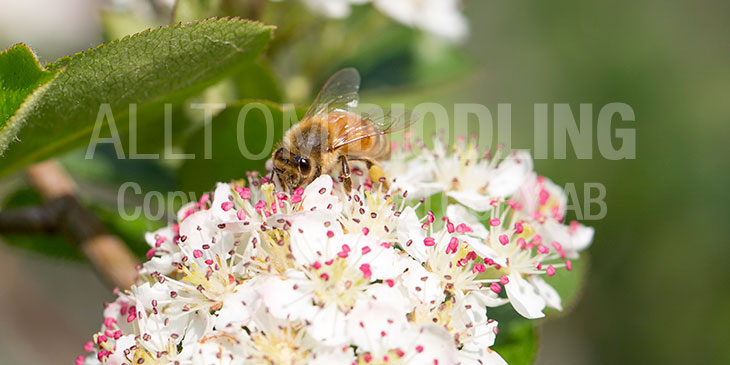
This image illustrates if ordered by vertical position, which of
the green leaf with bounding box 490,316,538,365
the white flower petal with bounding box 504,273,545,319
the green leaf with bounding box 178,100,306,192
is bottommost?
the green leaf with bounding box 490,316,538,365

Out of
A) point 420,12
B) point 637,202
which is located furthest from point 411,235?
point 637,202

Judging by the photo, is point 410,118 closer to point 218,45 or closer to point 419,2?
point 218,45

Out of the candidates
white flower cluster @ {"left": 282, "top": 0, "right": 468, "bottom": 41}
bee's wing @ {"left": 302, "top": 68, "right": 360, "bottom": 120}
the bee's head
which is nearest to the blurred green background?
white flower cluster @ {"left": 282, "top": 0, "right": 468, "bottom": 41}

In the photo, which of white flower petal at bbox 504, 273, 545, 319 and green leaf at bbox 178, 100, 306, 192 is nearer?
white flower petal at bbox 504, 273, 545, 319

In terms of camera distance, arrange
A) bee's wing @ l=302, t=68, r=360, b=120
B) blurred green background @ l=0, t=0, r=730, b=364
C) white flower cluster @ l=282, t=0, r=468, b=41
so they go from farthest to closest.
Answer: blurred green background @ l=0, t=0, r=730, b=364, white flower cluster @ l=282, t=0, r=468, b=41, bee's wing @ l=302, t=68, r=360, b=120

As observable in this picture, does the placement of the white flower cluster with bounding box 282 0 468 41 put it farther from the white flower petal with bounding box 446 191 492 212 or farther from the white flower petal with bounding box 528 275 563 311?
the white flower petal with bounding box 528 275 563 311

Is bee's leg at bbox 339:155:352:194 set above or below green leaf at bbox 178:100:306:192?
below

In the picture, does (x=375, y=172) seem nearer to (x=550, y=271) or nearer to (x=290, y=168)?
(x=290, y=168)

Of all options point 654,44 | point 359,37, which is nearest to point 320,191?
point 359,37
